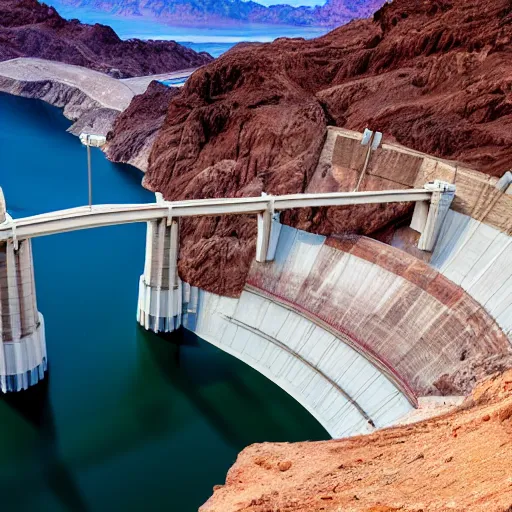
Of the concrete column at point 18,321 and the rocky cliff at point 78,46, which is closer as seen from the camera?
the concrete column at point 18,321

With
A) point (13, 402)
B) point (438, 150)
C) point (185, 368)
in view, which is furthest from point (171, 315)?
point (438, 150)

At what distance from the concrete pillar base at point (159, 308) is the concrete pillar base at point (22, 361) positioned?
806cm

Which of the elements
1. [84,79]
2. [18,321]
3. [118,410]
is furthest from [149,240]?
[84,79]

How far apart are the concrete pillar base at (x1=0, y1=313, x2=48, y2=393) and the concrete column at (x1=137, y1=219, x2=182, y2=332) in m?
8.12

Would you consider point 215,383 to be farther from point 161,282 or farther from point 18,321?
point 18,321

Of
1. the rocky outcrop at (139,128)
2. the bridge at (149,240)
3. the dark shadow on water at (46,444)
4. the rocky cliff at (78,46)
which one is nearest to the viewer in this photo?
the dark shadow on water at (46,444)

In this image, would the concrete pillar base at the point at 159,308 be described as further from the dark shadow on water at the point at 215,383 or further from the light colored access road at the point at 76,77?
the light colored access road at the point at 76,77

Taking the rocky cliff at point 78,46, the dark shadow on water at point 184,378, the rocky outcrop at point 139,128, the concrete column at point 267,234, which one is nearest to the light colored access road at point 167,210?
the concrete column at point 267,234

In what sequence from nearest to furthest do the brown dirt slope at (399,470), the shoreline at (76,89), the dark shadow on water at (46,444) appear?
the brown dirt slope at (399,470) → the dark shadow on water at (46,444) → the shoreline at (76,89)

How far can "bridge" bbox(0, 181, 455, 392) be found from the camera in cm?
3183

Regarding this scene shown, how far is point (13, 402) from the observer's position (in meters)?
34.2

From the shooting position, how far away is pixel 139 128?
83.7 meters

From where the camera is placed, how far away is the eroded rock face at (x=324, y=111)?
45656 millimetres

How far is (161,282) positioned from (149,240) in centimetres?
324
